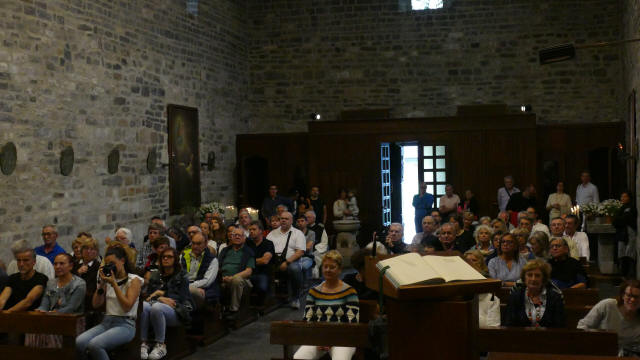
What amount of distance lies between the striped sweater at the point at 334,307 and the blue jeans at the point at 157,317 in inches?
75.0

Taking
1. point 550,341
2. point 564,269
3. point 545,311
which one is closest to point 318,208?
point 564,269

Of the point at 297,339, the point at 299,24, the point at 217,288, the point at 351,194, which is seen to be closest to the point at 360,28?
the point at 299,24

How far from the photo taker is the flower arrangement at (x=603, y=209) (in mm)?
12109

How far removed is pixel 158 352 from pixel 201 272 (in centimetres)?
127

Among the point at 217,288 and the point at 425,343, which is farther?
the point at 217,288

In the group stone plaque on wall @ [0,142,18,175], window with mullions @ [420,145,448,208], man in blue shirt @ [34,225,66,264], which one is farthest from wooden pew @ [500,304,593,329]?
window with mullions @ [420,145,448,208]

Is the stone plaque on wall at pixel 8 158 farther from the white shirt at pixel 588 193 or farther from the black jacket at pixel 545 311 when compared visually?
the white shirt at pixel 588 193

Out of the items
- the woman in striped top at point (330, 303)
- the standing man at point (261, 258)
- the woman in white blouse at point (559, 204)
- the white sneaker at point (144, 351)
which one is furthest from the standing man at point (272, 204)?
the woman in striped top at point (330, 303)

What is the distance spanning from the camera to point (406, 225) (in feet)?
61.6

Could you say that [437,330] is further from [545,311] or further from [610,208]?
[610,208]

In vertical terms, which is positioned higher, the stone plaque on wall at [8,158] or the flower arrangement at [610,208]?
the stone plaque on wall at [8,158]

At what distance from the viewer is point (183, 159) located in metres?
15.4

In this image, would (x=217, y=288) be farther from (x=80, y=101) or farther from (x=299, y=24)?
(x=299, y=24)

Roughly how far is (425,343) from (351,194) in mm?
13725
